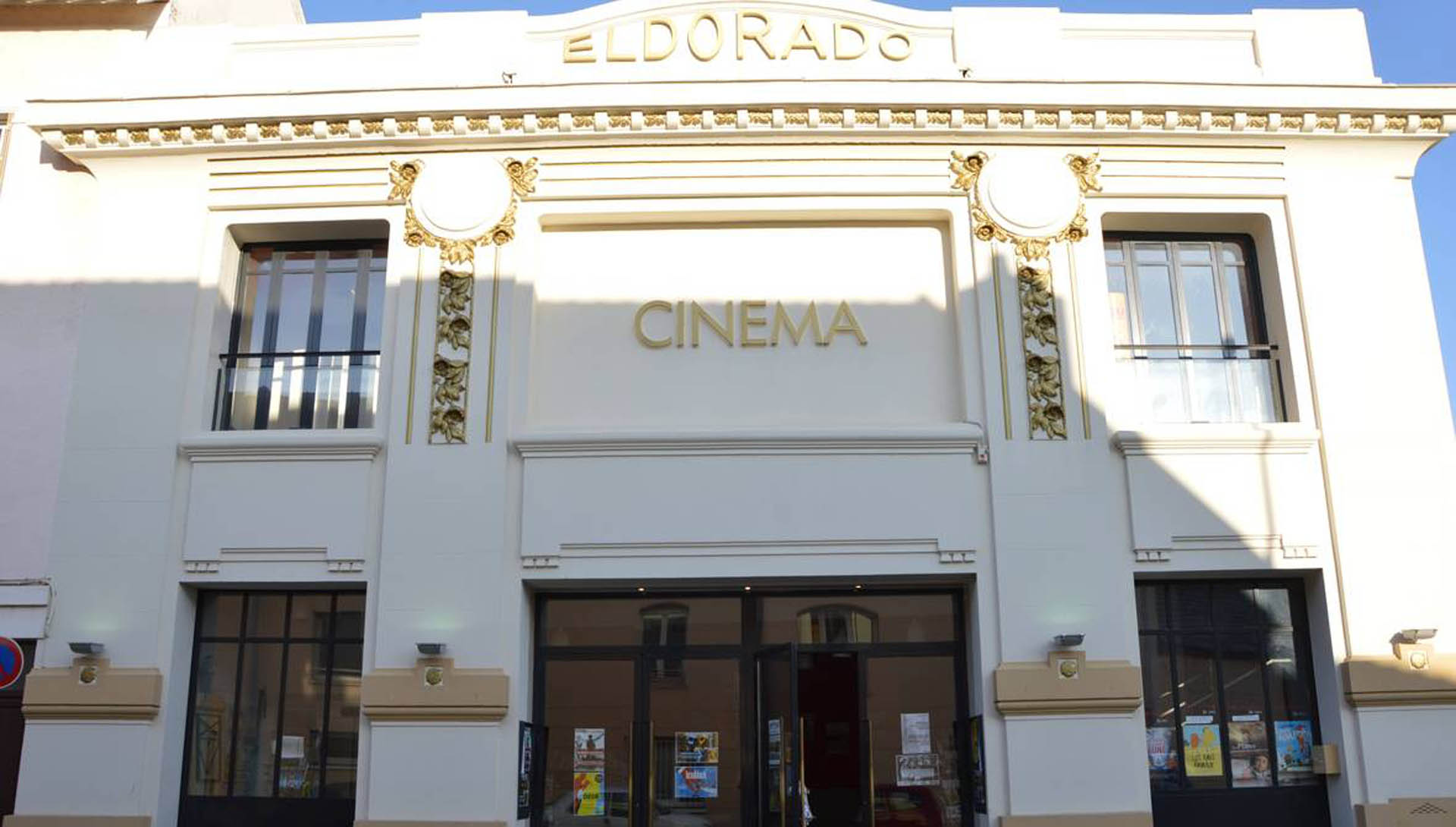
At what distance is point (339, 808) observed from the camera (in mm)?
11875

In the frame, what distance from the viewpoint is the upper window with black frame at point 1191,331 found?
12609 millimetres

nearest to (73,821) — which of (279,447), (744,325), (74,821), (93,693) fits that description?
(74,821)

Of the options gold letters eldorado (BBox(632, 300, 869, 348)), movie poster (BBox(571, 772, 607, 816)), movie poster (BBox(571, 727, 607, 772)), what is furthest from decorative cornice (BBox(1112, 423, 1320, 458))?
movie poster (BBox(571, 772, 607, 816))

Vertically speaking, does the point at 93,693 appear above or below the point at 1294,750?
above

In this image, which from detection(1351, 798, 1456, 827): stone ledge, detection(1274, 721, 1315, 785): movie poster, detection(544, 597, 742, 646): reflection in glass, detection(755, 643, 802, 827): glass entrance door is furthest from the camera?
detection(544, 597, 742, 646): reflection in glass

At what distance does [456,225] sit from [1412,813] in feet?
34.5

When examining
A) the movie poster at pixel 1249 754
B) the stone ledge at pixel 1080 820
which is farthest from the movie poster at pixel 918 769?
the movie poster at pixel 1249 754

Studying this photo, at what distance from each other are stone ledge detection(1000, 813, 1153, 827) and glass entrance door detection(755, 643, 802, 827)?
1.90m

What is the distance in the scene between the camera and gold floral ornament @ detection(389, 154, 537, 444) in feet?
40.3

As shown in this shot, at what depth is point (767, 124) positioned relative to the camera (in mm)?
12750

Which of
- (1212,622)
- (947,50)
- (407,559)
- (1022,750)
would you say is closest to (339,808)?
(407,559)

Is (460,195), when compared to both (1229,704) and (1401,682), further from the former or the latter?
(1401,682)

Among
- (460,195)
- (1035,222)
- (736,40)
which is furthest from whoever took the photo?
(736,40)

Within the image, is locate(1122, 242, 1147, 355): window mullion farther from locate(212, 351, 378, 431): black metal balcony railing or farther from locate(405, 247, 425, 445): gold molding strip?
locate(212, 351, 378, 431): black metal balcony railing
